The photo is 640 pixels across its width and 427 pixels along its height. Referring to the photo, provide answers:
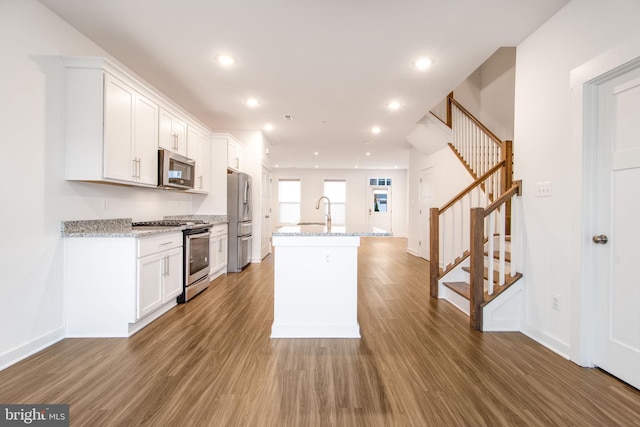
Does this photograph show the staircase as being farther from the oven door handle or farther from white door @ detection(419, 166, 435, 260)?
the oven door handle

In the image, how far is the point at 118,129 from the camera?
274 cm

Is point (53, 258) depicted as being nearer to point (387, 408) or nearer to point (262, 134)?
point (387, 408)

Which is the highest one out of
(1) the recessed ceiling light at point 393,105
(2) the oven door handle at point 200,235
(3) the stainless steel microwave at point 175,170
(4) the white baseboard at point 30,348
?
(1) the recessed ceiling light at point 393,105

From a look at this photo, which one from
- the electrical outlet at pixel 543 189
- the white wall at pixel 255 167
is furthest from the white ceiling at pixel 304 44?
the electrical outlet at pixel 543 189

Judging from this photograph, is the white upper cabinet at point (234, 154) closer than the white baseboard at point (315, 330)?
No

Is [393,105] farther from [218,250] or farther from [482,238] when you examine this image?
[218,250]

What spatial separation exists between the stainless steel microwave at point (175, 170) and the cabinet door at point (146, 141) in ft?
0.21

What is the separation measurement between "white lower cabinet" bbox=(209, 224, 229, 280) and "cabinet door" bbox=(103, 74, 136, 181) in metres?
1.77

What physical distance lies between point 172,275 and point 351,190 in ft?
30.2

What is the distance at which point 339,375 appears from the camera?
1983 millimetres

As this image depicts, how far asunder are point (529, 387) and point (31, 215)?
12.1ft

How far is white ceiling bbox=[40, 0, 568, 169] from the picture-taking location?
2350mm

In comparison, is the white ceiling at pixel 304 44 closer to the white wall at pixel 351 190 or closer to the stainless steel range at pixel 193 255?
the stainless steel range at pixel 193 255

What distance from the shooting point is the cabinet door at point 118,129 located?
8.54ft
